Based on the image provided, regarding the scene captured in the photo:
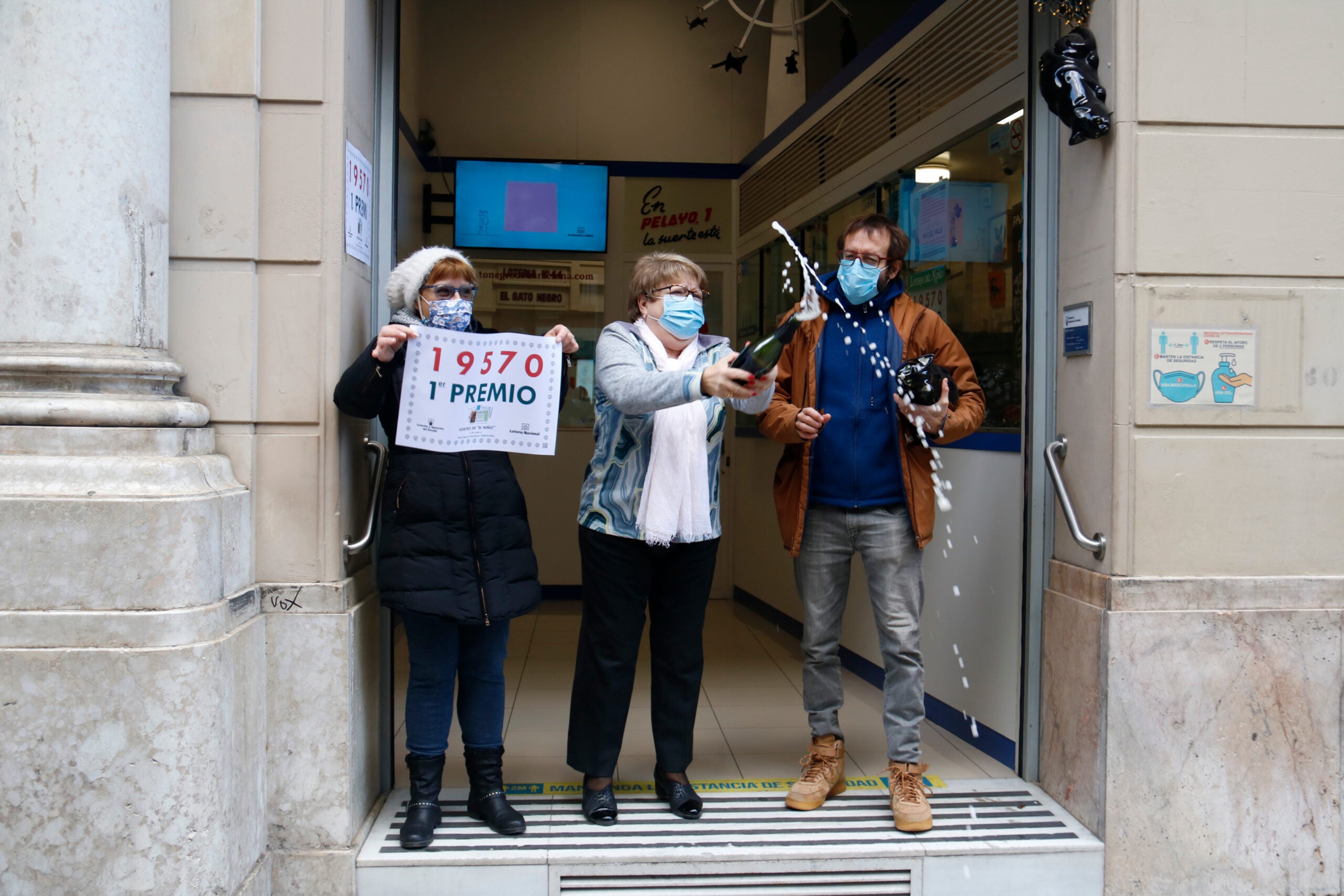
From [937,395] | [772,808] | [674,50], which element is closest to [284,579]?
[772,808]

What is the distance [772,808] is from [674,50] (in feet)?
18.8

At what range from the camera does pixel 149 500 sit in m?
A: 2.39

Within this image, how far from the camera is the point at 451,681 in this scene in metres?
2.91

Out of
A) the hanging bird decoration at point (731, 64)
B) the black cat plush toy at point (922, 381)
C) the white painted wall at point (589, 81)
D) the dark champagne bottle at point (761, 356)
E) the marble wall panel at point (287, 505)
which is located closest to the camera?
the dark champagne bottle at point (761, 356)

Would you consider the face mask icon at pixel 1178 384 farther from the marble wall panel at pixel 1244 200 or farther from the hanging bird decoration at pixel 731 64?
the hanging bird decoration at pixel 731 64

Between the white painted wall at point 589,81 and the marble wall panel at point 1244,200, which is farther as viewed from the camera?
the white painted wall at point 589,81

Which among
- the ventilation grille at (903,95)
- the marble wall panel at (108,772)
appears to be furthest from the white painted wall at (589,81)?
the marble wall panel at (108,772)

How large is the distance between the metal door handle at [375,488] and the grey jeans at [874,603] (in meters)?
1.30

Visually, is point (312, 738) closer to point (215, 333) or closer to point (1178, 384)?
point (215, 333)

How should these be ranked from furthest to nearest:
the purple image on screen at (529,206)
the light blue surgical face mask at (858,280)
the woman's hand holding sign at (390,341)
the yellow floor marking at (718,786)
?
the purple image on screen at (529,206) < the yellow floor marking at (718,786) < the light blue surgical face mask at (858,280) < the woman's hand holding sign at (390,341)

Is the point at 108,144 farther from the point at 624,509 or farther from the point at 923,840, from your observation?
the point at 923,840

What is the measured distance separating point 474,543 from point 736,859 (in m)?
1.15

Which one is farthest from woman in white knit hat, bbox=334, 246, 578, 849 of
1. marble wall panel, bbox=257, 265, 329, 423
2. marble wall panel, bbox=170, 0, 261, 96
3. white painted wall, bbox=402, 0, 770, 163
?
white painted wall, bbox=402, 0, 770, 163

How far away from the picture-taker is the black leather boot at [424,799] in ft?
9.23
